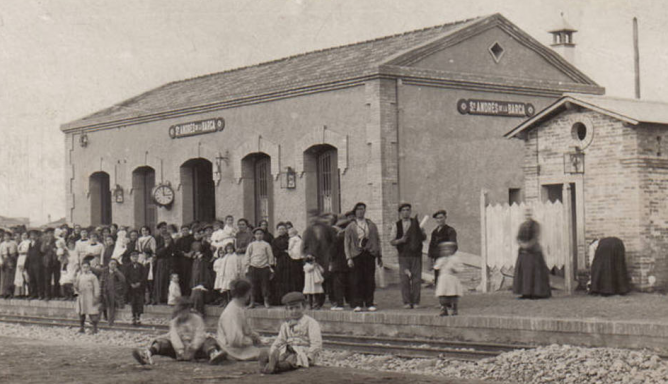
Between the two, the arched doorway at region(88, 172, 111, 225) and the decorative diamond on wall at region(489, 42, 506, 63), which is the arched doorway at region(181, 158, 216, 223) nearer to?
the arched doorway at region(88, 172, 111, 225)

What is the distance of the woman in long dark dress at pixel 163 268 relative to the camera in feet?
66.5

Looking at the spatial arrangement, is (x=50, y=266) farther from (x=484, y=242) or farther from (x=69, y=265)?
(x=484, y=242)

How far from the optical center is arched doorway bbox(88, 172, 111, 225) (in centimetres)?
3225

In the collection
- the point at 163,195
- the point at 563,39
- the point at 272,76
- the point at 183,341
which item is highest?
the point at 563,39

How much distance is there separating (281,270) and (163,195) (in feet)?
35.7

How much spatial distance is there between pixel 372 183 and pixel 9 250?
9.05 m

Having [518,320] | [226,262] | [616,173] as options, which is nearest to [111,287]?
[226,262]

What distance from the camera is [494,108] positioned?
24.2m

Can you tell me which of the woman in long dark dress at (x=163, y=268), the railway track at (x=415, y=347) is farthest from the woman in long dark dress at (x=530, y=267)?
the woman in long dark dress at (x=163, y=268)

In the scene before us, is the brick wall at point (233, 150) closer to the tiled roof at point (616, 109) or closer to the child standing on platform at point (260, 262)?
the tiled roof at point (616, 109)

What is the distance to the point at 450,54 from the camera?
23.7 m

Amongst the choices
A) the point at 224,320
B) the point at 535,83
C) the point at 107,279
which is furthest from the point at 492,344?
the point at 535,83

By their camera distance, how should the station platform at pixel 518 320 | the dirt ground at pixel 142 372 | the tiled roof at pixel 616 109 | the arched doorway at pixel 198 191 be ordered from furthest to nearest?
the arched doorway at pixel 198 191
the tiled roof at pixel 616 109
the station platform at pixel 518 320
the dirt ground at pixel 142 372

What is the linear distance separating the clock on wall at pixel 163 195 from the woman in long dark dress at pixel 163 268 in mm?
7574
